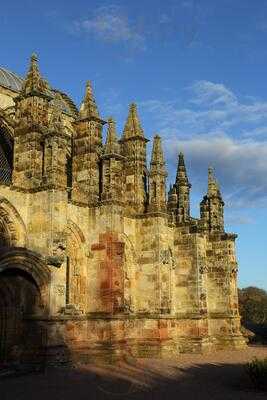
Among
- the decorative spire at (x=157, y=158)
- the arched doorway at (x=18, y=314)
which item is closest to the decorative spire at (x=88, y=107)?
the decorative spire at (x=157, y=158)

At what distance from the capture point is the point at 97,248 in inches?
883

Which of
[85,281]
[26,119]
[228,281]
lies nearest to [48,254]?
[85,281]

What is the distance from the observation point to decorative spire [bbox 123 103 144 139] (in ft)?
90.5

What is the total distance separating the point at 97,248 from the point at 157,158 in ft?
21.7

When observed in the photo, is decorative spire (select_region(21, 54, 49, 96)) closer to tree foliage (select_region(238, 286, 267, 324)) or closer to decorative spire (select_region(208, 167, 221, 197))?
decorative spire (select_region(208, 167, 221, 197))

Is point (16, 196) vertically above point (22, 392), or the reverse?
point (16, 196)

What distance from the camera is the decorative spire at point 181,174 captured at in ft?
101

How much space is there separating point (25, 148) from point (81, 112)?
16.0ft

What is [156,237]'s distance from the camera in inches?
998

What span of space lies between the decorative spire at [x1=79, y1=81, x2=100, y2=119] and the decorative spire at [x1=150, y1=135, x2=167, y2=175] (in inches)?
152

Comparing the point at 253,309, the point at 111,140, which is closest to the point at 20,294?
the point at 111,140

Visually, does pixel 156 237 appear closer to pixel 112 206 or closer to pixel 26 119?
pixel 112 206

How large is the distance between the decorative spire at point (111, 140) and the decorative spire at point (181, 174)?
7.24m

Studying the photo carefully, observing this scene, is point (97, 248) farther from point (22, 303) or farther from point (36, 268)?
point (22, 303)
